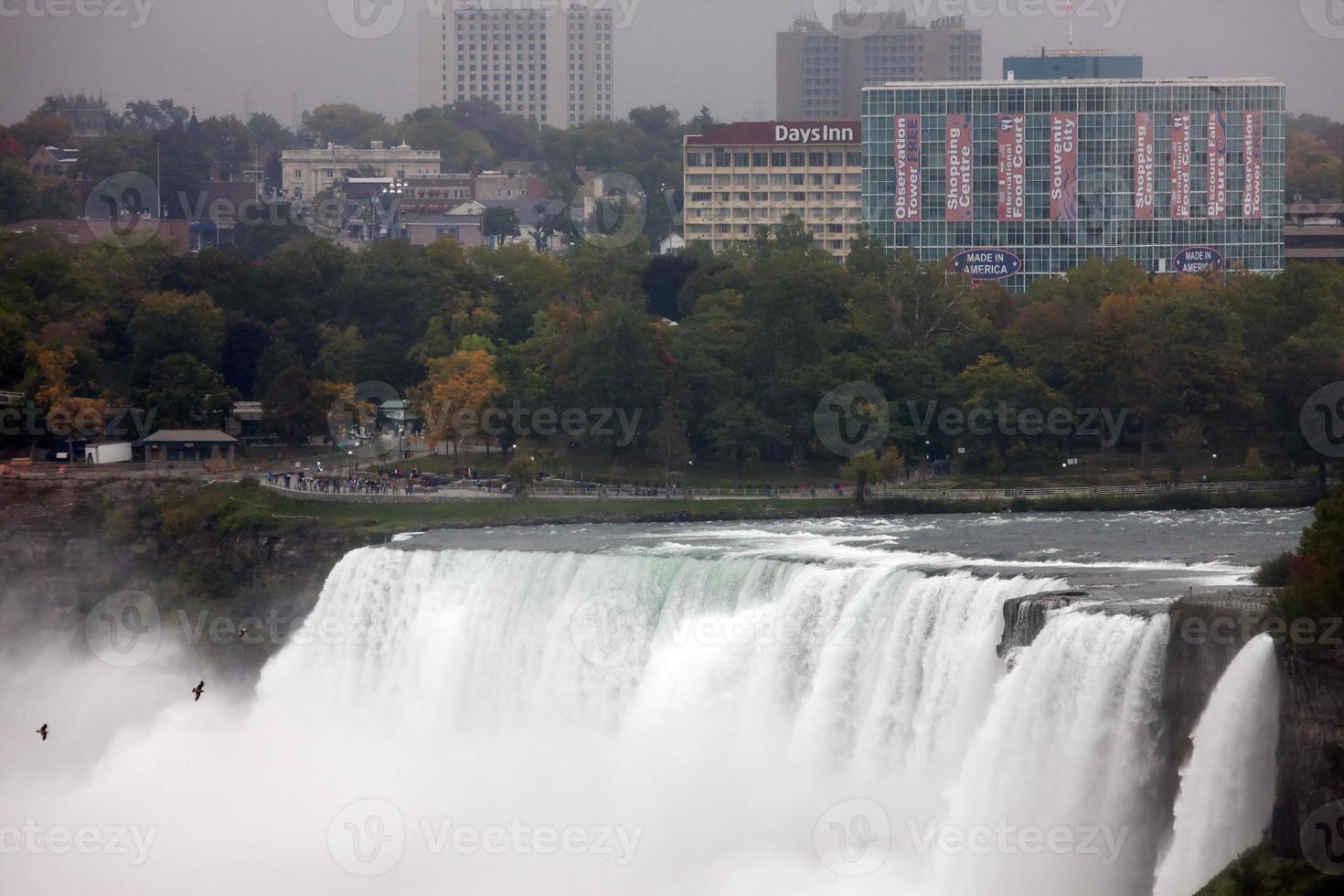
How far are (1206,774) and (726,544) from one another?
23.5 metres

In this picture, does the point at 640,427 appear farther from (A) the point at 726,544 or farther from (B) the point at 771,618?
(B) the point at 771,618

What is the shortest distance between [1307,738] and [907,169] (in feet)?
256

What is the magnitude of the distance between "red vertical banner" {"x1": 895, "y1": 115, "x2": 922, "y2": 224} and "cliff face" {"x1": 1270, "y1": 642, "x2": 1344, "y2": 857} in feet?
249

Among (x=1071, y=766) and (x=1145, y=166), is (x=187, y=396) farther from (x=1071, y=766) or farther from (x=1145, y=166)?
(x=1145, y=166)

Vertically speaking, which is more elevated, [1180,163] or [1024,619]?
[1180,163]

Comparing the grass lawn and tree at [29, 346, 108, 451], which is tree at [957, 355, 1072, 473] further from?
tree at [29, 346, 108, 451]

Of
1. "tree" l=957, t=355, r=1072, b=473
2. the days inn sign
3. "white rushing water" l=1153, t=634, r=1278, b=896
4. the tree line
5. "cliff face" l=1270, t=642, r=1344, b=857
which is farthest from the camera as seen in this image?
the days inn sign

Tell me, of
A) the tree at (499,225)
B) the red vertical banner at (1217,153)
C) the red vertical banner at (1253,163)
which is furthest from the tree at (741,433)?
the tree at (499,225)

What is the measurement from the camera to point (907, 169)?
106 meters

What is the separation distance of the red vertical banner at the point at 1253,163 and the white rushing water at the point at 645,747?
64.1 m

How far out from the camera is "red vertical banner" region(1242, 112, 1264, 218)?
10450cm

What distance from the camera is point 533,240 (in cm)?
15725

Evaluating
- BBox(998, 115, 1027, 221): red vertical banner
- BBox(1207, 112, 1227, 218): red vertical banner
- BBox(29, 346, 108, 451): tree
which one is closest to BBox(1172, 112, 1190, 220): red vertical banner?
BBox(1207, 112, 1227, 218): red vertical banner

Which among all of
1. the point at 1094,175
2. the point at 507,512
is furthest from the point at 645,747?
the point at 1094,175
